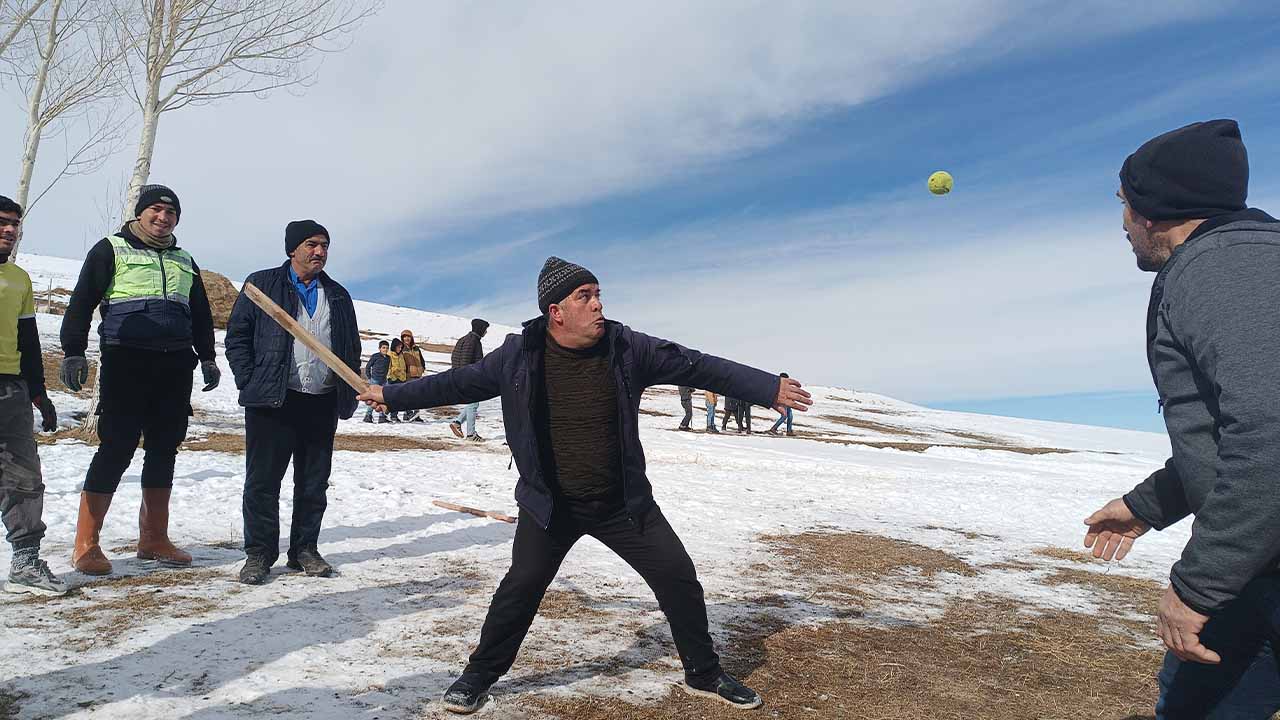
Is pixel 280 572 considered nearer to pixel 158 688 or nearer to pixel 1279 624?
pixel 158 688

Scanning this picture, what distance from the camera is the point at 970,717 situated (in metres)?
3.95

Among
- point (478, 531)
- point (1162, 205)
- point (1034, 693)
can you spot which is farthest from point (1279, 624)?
Result: point (478, 531)

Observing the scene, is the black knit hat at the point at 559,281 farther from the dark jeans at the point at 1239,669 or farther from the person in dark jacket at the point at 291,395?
the dark jeans at the point at 1239,669

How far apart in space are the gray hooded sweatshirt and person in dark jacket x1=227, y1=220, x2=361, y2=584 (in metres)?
5.29

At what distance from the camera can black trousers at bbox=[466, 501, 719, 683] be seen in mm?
3748

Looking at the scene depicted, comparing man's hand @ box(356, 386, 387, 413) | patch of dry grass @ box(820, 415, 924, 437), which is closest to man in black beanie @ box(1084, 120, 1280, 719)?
man's hand @ box(356, 386, 387, 413)

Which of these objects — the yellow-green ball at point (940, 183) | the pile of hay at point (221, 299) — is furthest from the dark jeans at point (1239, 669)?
the pile of hay at point (221, 299)

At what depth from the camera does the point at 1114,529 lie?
290cm

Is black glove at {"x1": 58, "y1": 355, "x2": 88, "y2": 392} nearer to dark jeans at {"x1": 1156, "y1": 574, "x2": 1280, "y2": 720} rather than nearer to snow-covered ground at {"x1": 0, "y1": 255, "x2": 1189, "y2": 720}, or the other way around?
snow-covered ground at {"x1": 0, "y1": 255, "x2": 1189, "y2": 720}

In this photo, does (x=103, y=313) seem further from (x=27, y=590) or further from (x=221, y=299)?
(x=221, y=299)

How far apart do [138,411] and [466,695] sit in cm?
368

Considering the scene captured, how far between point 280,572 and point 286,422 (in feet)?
3.98

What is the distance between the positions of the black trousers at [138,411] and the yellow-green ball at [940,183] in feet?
34.2

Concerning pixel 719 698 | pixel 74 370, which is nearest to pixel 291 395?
pixel 74 370
